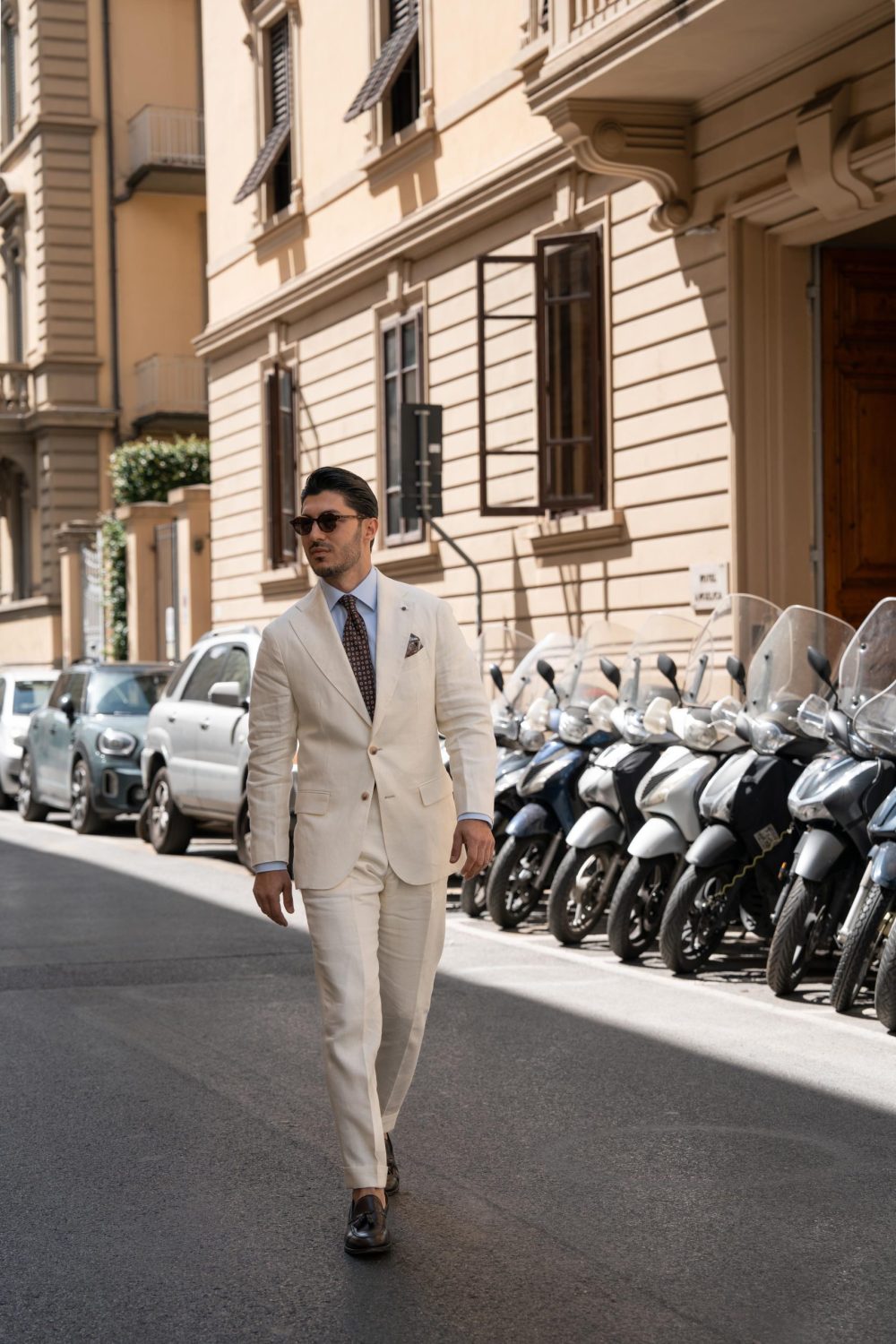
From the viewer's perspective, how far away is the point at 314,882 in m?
5.12

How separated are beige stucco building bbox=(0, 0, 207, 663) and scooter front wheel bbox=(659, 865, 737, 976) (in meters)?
26.4

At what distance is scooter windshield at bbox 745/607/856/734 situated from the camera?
9.32 m

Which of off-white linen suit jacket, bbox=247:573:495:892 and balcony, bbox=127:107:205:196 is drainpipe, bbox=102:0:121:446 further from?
off-white linen suit jacket, bbox=247:573:495:892

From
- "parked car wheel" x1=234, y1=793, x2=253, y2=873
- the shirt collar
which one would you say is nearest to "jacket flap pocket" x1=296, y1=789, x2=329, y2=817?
the shirt collar

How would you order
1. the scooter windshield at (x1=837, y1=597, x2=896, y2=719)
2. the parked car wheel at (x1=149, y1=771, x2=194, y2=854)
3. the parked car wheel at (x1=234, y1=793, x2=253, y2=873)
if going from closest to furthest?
Answer: the scooter windshield at (x1=837, y1=597, x2=896, y2=719) → the parked car wheel at (x1=234, y1=793, x2=253, y2=873) → the parked car wheel at (x1=149, y1=771, x2=194, y2=854)

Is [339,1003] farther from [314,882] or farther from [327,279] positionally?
[327,279]

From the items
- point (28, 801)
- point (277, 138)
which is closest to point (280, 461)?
point (277, 138)

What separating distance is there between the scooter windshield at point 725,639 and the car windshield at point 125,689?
9.49 metres

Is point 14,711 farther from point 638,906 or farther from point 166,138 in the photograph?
point 166,138

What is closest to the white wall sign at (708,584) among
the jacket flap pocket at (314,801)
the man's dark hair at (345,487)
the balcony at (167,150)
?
the man's dark hair at (345,487)

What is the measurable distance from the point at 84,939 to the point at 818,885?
4244mm

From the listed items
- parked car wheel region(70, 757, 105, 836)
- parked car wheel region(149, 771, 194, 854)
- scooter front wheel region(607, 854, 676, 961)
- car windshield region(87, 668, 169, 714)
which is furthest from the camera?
car windshield region(87, 668, 169, 714)

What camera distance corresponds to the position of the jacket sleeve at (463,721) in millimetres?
5293

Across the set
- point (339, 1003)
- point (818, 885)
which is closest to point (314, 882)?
point (339, 1003)
